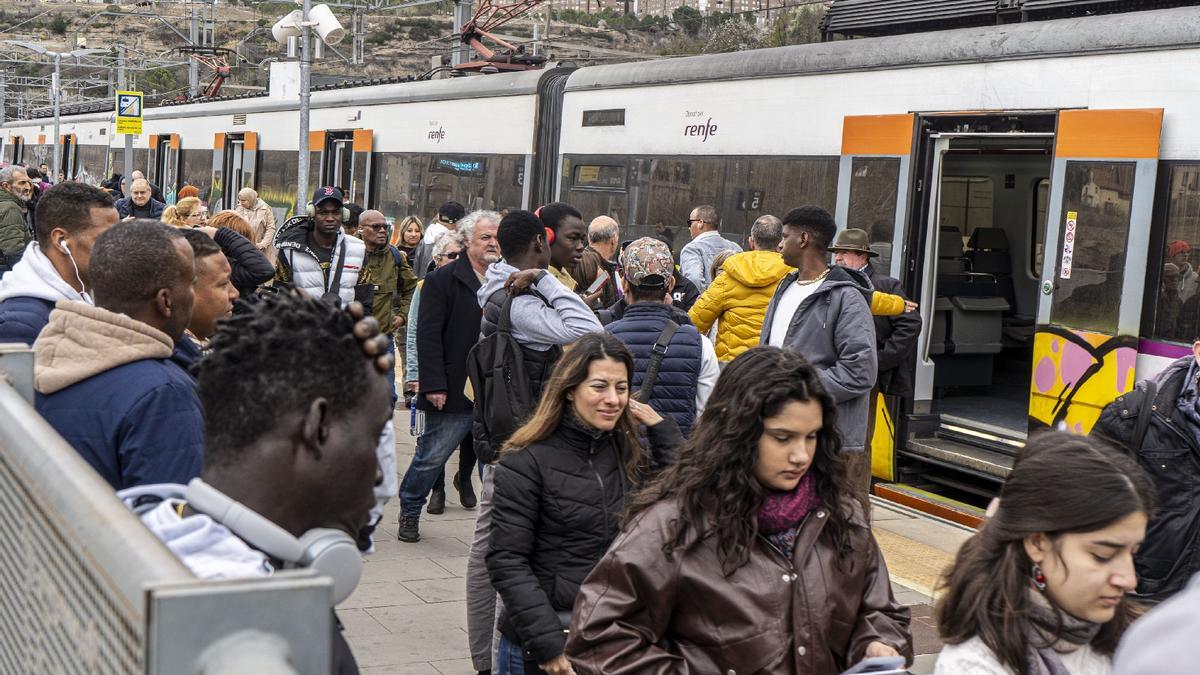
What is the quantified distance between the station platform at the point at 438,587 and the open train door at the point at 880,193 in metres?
0.61

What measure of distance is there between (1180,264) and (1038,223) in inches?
154

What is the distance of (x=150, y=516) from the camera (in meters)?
1.86

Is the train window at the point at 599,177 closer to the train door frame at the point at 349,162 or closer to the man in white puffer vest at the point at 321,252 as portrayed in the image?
the man in white puffer vest at the point at 321,252

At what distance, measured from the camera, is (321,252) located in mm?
8383

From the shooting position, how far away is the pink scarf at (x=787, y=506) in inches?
125

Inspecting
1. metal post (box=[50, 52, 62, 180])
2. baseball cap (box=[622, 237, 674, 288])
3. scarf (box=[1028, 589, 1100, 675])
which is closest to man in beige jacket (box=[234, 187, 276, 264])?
baseball cap (box=[622, 237, 674, 288])

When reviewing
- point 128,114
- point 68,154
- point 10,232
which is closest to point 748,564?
point 10,232

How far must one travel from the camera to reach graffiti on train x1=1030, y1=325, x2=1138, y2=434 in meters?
7.69

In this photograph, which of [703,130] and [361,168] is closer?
[703,130]

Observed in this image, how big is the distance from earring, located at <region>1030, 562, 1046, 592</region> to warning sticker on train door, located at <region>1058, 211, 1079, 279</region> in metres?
5.79

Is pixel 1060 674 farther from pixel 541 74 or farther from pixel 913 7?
pixel 541 74

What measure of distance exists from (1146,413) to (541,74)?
10387 mm

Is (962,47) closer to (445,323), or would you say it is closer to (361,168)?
(445,323)

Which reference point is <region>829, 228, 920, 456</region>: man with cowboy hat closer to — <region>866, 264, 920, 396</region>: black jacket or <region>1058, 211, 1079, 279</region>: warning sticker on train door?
<region>866, 264, 920, 396</region>: black jacket
